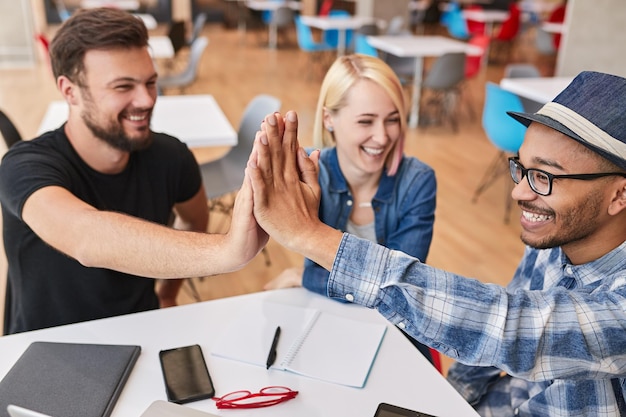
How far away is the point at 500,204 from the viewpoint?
4.82m

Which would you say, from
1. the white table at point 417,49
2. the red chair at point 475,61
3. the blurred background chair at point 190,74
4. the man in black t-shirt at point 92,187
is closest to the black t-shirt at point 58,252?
the man in black t-shirt at point 92,187

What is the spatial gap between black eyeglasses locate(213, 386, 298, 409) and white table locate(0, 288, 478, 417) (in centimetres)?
1

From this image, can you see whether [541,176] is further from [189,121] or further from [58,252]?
[189,121]

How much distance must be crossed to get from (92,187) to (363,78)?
0.96 metres

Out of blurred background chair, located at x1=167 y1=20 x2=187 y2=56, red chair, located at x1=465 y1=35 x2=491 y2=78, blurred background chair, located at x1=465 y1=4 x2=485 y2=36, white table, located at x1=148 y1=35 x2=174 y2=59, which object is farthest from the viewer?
blurred background chair, located at x1=465 y1=4 x2=485 y2=36

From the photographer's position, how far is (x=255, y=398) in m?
1.30

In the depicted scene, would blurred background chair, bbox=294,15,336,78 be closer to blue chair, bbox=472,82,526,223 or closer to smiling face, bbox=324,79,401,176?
blue chair, bbox=472,82,526,223

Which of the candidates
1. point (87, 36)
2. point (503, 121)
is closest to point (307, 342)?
point (87, 36)

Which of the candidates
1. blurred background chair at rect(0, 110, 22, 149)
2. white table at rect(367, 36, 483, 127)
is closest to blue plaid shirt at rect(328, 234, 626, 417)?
blurred background chair at rect(0, 110, 22, 149)

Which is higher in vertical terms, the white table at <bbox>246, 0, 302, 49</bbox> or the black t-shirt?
the black t-shirt

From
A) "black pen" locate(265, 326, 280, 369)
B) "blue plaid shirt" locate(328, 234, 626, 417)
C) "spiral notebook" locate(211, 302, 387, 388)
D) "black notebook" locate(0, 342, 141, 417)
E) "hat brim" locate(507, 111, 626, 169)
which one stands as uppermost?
"hat brim" locate(507, 111, 626, 169)

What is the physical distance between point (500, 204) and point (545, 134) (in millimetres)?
3629

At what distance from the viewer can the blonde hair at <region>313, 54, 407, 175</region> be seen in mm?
1981

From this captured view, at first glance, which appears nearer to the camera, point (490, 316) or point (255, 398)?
point (490, 316)
